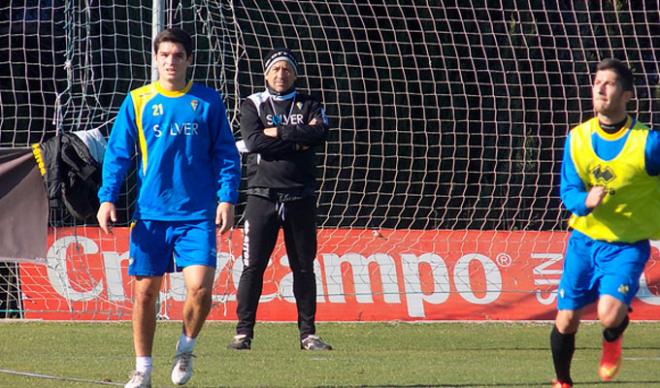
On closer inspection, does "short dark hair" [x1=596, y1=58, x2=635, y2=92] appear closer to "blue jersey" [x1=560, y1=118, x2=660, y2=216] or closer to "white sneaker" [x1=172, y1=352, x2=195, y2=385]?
"blue jersey" [x1=560, y1=118, x2=660, y2=216]

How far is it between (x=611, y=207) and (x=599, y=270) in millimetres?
337

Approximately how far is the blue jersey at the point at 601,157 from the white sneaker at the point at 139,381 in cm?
240

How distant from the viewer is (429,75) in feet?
46.1

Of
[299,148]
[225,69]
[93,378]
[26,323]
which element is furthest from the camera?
[225,69]

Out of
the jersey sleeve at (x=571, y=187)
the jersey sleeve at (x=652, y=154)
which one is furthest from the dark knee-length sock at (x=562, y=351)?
the jersey sleeve at (x=652, y=154)

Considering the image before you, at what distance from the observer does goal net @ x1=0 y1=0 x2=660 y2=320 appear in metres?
12.0

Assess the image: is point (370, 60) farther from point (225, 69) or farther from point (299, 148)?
point (299, 148)

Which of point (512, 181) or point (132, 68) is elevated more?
point (132, 68)

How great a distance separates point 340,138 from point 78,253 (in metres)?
3.08

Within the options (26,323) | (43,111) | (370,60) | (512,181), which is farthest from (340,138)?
(26,323)

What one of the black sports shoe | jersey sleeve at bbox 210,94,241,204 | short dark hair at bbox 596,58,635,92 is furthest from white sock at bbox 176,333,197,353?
short dark hair at bbox 596,58,635,92

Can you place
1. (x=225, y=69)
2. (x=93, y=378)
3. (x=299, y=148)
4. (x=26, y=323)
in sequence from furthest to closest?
1. (x=225, y=69)
2. (x=26, y=323)
3. (x=299, y=148)
4. (x=93, y=378)

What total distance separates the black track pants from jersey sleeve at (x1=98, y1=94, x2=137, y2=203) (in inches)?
101

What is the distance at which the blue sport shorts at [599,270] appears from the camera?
22.0 ft
